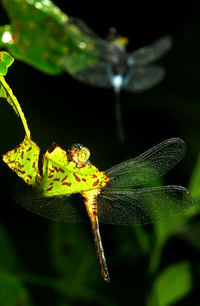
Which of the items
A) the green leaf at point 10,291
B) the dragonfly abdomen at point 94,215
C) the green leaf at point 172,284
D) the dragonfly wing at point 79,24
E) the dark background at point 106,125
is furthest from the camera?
the dark background at point 106,125

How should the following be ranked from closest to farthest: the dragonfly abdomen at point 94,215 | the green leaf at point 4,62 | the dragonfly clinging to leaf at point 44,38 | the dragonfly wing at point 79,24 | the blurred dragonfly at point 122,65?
the green leaf at point 4,62, the dragonfly abdomen at point 94,215, the dragonfly clinging to leaf at point 44,38, the dragonfly wing at point 79,24, the blurred dragonfly at point 122,65

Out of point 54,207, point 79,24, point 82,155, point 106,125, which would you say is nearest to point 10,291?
point 54,207

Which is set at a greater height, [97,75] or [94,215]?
[97,75]

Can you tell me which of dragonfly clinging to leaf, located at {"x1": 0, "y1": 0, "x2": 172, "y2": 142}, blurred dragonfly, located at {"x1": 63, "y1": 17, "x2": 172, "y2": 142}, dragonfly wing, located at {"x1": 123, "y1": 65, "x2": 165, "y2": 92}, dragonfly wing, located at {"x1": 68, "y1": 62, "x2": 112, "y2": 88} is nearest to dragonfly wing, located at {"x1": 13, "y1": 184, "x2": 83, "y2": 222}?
dragonfly clinging to leaf, located at {"x1": 0, "y1": 0, "x2": 172, "y2": 142}

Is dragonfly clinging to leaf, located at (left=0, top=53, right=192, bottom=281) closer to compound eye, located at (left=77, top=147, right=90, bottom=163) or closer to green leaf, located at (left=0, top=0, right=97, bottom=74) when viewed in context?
compound eye, located at (left=77, top=147, right=90, bottom=163)

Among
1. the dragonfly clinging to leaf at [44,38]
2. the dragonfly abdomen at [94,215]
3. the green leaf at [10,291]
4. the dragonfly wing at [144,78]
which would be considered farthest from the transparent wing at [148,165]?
the dragonfly wing at [144,78]

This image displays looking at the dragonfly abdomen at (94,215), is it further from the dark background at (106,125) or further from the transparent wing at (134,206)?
the dark background at (106,125)

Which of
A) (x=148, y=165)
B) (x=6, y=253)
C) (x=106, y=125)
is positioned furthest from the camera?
(x=106, y=125)

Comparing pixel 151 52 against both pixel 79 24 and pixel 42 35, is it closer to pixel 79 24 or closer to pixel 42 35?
pixel 79 24
